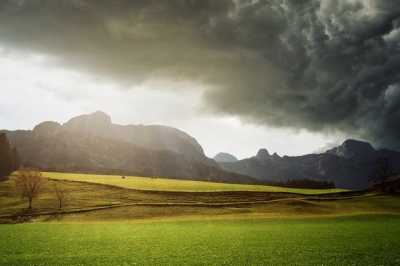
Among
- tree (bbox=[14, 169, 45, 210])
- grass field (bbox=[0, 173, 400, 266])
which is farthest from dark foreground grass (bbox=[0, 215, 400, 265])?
tree (bbox=[14, 169, 45, 210])

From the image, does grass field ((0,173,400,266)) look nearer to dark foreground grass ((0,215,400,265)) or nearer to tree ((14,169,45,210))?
dark foreground grass ((0,215,400,265))

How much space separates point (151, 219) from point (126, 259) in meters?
53.5

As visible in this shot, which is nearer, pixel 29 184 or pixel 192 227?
pixel 192 227

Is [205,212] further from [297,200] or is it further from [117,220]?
[297,200]

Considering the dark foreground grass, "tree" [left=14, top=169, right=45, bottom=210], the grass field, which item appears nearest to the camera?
the dark foreground grass

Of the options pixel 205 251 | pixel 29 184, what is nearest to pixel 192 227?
pixel 205 251

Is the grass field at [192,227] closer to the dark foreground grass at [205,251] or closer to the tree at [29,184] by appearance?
the dark foreground grass at [205,251]

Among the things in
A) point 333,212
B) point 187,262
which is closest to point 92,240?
point 187,262

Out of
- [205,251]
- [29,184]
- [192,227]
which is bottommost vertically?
[192,227]

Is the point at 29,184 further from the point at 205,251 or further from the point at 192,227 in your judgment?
the point at 205,251

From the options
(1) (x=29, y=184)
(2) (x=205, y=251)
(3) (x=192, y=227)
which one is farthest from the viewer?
(1) (x=29, y=184)

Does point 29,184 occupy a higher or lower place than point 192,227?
higher

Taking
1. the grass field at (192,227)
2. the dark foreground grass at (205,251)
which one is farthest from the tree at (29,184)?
the dark foreground grass at (205,251)

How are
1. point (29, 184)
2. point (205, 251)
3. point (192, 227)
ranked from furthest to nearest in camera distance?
point (29, 184) → point (192, 227) → point (205, 251)
